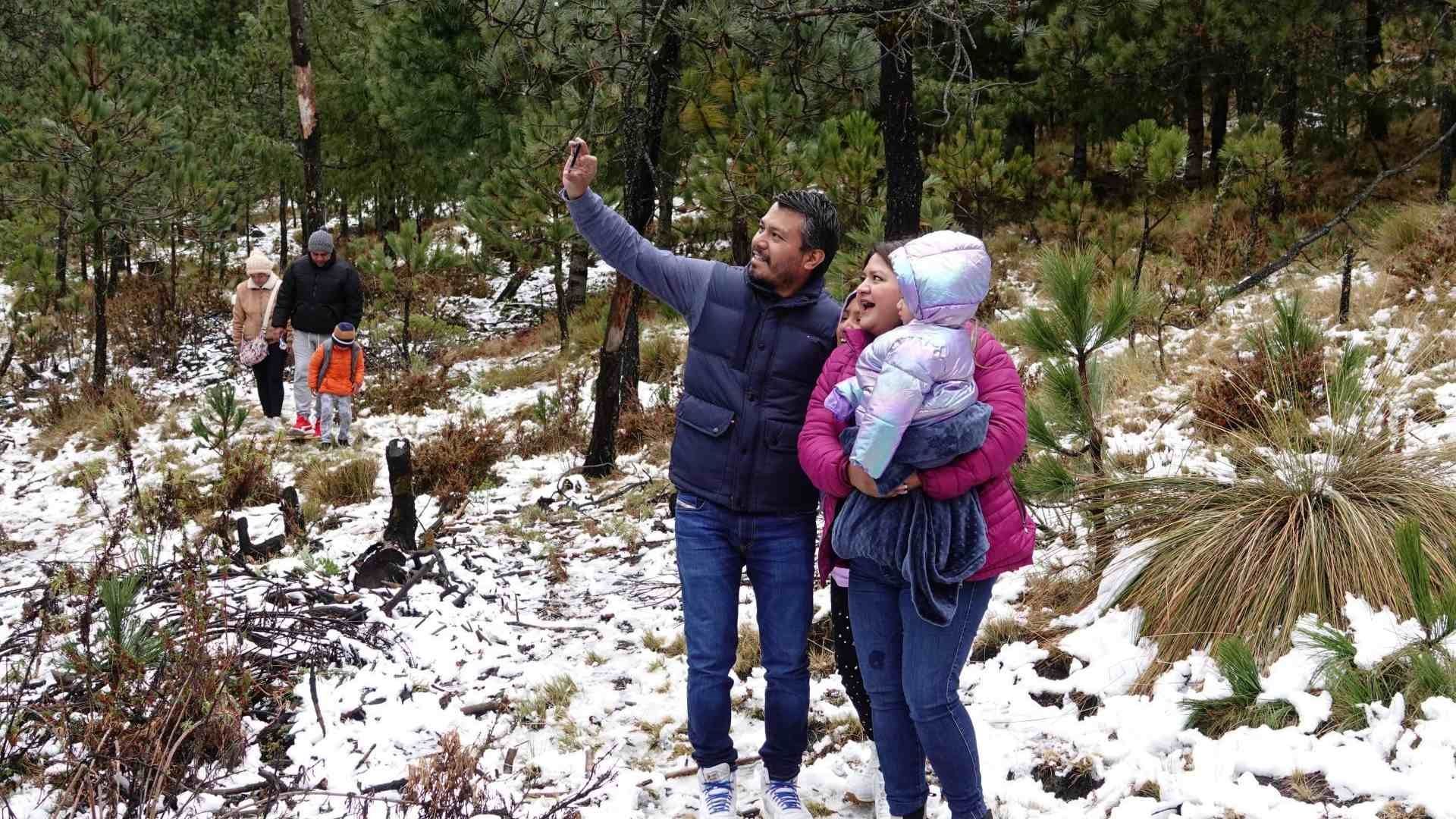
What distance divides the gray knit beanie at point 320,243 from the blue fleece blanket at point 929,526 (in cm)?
712

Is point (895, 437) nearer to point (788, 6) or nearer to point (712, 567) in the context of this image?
point (712, 567)

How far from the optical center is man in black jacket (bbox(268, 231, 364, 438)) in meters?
8.59

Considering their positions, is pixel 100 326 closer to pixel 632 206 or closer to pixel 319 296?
pixel 319 296

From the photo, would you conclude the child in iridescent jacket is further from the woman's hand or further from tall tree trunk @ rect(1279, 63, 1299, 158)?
tall tree trunk @ rect(1279, 63, 1299, 158)

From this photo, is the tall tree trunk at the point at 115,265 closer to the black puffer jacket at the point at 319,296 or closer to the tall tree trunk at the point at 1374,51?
the black puffer jacket at the point at 319,296

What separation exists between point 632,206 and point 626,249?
146 inches

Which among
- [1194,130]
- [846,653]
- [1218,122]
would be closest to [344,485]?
[846,653]

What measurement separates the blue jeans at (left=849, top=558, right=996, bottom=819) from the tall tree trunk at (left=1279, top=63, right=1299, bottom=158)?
467 inches

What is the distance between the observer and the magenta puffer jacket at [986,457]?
2.39m

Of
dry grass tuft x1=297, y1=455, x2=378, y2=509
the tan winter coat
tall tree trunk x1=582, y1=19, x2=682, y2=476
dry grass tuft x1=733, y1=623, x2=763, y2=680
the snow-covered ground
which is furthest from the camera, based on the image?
the tan winter coat

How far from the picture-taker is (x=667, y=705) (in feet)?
13.1

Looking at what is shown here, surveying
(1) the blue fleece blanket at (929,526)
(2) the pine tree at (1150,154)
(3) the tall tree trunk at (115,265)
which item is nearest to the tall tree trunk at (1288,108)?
(2) the pine tree at (1150,154)

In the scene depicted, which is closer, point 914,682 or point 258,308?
point 914,682

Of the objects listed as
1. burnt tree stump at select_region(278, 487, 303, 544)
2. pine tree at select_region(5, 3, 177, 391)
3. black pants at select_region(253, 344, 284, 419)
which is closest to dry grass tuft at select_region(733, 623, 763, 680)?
burnt tree stump at select_region(278, 487, 303, 544)
